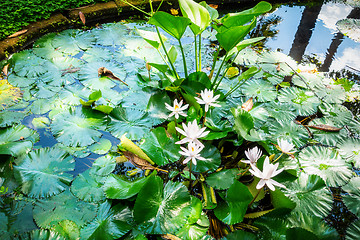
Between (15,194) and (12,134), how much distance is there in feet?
1.45

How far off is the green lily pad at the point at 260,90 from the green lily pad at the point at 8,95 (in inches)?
68.3

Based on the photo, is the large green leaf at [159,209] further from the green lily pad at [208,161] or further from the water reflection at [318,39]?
the water reflection at [318,39]

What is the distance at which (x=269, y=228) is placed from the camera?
117cm

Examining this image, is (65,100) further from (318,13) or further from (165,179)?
(318,13)

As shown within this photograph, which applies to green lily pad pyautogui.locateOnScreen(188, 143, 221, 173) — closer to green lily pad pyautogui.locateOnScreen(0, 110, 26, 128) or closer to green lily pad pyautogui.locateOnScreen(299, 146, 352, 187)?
green lily pad pyautogui.locateOnScreen(299, 146, 352, 187)

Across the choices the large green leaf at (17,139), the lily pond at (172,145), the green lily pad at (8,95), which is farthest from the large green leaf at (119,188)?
the green lily pad at (8,95)

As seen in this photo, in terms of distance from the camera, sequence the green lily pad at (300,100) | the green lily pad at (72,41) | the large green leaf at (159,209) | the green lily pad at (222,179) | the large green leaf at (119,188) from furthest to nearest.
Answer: the green lily pad at (72,41) → the green lily pad at (300,100) → the green lily pad at (222,179) → the large green leaf at (119,188) → the large green leaf at (159,209)

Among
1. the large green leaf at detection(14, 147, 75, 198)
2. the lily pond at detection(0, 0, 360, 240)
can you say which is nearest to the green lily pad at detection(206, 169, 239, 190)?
the lily pond at detection(0, 0, 360, 240)

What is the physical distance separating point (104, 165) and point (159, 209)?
49 centimetres

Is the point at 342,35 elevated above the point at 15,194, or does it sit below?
above

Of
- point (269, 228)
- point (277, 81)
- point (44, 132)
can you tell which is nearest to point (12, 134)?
point (44, 132)

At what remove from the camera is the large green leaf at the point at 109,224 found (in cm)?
109

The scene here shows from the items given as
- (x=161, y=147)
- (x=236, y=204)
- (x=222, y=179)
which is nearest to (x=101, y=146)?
(x=161, y=147)

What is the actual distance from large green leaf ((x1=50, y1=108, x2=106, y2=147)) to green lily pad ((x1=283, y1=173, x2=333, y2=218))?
1217 mm
